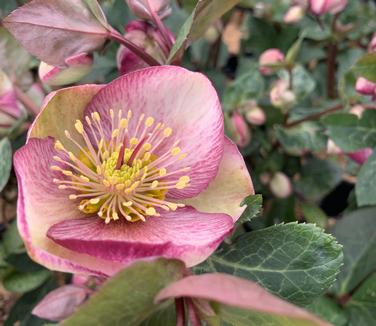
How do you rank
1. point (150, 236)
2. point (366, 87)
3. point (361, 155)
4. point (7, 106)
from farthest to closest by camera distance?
point (361, 155) < point (366, 87) < point (7, 106) < point (150, 236)

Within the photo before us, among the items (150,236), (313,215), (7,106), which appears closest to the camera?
(150,236)

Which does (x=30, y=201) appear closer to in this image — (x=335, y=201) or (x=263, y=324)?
(x=263, y=324)

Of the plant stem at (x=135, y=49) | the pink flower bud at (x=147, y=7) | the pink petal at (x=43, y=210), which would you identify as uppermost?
the pink flower bud at (x=147, y=7)

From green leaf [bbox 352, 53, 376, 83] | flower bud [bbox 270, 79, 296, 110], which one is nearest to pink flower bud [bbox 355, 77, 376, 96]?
green leaf [bbox 352, 53, 376, 83]

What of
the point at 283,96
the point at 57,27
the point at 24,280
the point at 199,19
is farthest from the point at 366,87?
the point at 24,280

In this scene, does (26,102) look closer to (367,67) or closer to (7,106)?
(7,106)

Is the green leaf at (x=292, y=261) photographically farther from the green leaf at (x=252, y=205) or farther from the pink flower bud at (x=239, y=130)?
the pink flower bud at (x=239, y=130)

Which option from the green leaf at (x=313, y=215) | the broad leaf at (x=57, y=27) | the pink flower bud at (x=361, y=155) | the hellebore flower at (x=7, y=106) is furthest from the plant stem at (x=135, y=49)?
the green leaf at (x=313, y=215)
